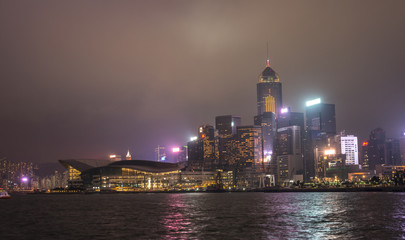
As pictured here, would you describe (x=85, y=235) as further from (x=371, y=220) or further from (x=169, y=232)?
(x=371, y=220)

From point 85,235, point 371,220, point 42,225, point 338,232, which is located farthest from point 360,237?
point 42,225

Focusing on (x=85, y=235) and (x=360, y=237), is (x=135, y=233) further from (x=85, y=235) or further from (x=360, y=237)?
(x=360, y=237)

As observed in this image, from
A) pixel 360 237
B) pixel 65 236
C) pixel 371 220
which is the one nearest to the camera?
pixel 360 237

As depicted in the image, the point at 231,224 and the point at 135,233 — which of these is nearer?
the point at 135,233

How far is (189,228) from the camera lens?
61.1 metres

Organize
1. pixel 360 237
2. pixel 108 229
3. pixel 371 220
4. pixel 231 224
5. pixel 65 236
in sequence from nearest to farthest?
pixel 360 237 → pixel 65 236 → pixel 108 229 → pixel 231 224 → pixel 371 220

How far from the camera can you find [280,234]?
52.8 meters

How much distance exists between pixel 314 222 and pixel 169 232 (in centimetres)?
2305

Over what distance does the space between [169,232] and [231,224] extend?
481 inches

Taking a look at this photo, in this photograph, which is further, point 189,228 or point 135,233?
point 189,228

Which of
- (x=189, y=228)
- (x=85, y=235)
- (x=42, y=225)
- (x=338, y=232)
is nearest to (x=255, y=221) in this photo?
(x=189, y=228)

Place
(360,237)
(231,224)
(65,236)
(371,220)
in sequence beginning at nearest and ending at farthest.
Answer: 1. (360,237)
2. (65,236)
3. (231,224)
4. (371,220)

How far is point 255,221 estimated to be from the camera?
6962 cm

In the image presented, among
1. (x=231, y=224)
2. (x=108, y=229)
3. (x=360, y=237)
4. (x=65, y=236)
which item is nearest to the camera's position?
(x=360, y=237)
